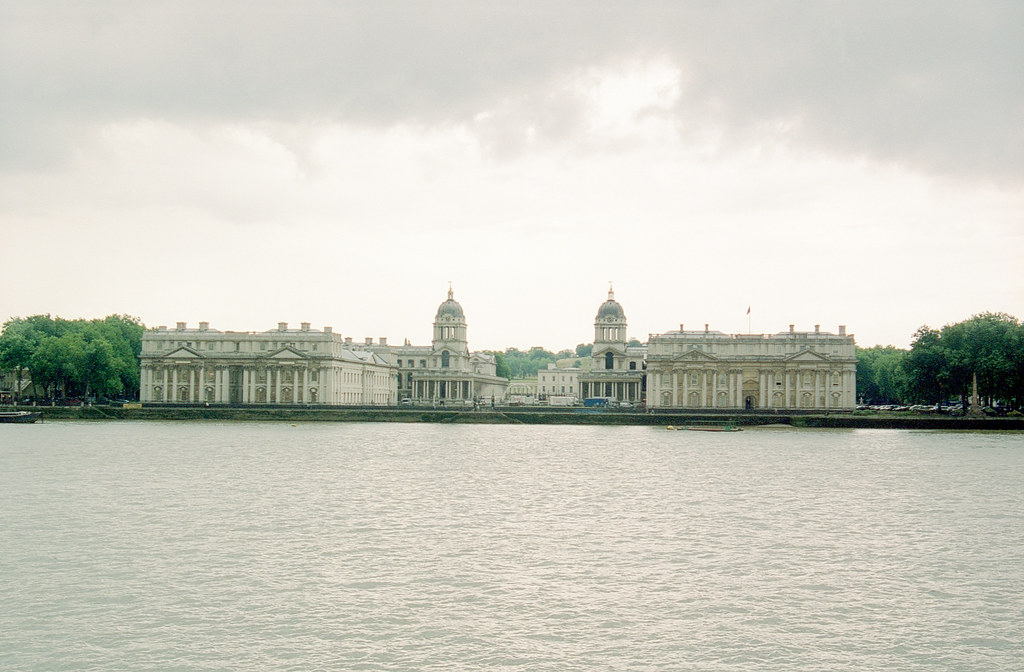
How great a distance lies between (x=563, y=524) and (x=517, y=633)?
1481 centimetres

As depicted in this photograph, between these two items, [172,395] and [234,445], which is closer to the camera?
[234,445]

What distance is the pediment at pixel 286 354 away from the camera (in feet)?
481

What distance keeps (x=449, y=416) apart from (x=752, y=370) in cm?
4200

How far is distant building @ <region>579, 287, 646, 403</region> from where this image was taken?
16038 centimetres

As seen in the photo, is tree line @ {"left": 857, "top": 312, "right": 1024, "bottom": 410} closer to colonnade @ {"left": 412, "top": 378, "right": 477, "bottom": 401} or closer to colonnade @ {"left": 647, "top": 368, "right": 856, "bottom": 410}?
colonnade @ {"left": 647, "top": 368, "right": 856, "bottom": 410}

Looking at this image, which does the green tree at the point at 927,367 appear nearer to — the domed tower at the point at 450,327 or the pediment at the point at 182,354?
the domed tower at the point at 450,327

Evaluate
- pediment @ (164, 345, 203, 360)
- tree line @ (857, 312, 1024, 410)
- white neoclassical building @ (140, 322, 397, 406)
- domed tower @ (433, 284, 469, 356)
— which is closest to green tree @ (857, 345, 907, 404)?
tree line @ (857, 312, 1024, 410)

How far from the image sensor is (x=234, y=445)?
78.1m

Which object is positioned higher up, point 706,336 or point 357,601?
point 706,336

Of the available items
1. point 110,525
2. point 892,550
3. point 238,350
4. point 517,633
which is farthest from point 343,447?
point 238,350

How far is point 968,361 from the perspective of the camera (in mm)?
106125

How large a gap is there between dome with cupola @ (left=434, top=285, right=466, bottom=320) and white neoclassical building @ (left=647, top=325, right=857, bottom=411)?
3945 cm

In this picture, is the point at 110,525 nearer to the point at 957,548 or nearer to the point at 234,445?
the point at 957,548

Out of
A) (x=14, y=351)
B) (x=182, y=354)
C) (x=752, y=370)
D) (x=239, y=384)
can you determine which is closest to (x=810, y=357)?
(x=752, y=370)
